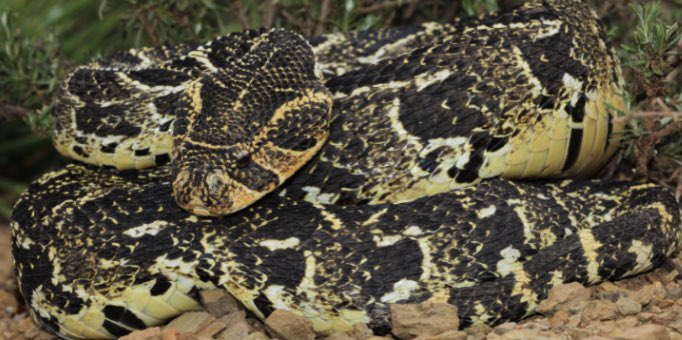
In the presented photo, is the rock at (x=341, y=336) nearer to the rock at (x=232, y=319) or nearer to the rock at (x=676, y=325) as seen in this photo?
the rock at (x=232, y=319)

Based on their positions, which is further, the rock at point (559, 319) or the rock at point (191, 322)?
the rock at point (191, 322)

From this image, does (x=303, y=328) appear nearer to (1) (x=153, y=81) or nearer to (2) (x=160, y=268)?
(2) (x=160, y=268)

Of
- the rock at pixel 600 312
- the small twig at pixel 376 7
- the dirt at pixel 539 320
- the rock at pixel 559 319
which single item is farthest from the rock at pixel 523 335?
the small twig at pixel 376 7

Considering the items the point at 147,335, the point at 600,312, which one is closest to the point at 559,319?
the point at 600,312

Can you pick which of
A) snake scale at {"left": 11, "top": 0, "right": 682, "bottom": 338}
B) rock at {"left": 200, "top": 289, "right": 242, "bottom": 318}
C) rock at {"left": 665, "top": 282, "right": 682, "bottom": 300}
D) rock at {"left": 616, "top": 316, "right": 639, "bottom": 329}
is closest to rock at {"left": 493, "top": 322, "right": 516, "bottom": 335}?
snake scale at {"left": 11, "top": 0, "right": 682, "bottom": 338}

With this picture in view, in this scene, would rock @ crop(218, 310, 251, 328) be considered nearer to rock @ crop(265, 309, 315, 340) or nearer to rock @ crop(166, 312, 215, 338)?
rock @ crop(166, 312, 215, 338)

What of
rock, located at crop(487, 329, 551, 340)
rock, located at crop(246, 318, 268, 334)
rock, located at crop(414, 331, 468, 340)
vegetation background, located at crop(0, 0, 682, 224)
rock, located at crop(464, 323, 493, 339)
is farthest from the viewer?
vegetation background, located at crop(0, 0, 682, 224)
